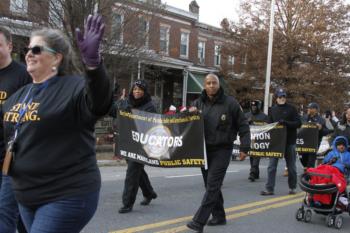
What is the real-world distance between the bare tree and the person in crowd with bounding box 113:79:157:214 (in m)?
20.9

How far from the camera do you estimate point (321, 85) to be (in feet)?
92.7

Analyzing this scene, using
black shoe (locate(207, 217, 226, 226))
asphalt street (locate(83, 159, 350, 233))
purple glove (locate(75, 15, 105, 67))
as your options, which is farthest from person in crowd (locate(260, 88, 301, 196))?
purple glove (locate(75, 15, 105, 67))

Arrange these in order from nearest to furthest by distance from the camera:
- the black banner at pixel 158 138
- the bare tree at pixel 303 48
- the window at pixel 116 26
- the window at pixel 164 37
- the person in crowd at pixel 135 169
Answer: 1. the black banner at pixel 158 138
2. the person in crowd at pixel 135 169
3. the window at pixel 116 26
4. the window at pixel 164 37
5. the bare tree at pixel 303 48

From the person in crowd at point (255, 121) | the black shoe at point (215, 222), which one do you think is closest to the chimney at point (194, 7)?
the person in crowd at point (255, 121)

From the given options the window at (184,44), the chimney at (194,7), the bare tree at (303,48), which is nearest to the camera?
the bare tree at (303,48)

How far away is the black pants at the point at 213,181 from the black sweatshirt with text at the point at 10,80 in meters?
2.75

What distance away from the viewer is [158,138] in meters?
7.32

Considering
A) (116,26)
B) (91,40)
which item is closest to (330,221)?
(91,40)

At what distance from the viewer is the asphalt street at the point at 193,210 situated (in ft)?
20.6

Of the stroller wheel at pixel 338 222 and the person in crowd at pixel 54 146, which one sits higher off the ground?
the person in crowd at pixel 54 146

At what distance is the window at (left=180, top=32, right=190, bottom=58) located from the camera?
32.1 meters

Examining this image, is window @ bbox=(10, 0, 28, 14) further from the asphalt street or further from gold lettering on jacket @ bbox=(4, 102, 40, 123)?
gold lettering on jacket @ bbox=(4, 102, 40, 123)

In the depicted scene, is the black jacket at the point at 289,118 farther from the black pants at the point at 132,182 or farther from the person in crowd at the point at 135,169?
the black pants at the point at 132,182

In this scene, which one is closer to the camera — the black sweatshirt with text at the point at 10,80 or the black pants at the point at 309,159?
the black sweatshirt with text at the point at 10,80
